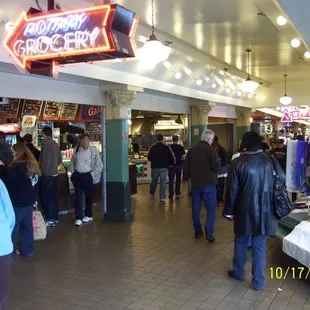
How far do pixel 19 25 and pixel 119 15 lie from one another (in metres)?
1.21

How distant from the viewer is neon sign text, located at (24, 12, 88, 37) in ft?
14.5

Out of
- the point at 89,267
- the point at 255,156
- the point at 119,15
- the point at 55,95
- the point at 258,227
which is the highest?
the point at 119,15

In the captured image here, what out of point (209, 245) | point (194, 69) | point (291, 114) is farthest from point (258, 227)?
point (291, 114)

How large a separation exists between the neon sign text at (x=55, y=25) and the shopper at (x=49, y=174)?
10.6 feet

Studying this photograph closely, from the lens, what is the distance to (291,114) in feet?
58.6

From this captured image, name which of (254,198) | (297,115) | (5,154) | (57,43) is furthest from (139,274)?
(297,115)

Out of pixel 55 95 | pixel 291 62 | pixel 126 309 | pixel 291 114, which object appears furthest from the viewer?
pixel 291 114

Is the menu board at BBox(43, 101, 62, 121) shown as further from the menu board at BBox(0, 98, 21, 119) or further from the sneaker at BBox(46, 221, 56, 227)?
the sneaker at BBox(46, 221, 56, 227)

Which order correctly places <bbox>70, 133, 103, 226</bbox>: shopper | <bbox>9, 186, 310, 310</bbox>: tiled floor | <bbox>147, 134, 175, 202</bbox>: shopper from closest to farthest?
<bbox>9, 186, 310, 310</bbox>: tiled floor < <bbox>70, 133, 103, 226</bbox>: shopper < <bbox>147, 134, 175, 202</bbox>: shopper

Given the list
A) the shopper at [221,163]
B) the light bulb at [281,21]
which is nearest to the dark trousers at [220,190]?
the shopper at [221,163]

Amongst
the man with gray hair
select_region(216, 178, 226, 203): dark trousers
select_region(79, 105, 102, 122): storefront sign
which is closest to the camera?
the man with gray hair

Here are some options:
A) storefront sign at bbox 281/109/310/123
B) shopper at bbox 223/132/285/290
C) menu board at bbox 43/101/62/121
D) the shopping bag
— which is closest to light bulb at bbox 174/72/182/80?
menu board at bbox 43/101/62/121

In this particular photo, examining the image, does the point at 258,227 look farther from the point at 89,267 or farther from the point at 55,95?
the point at 55,95
